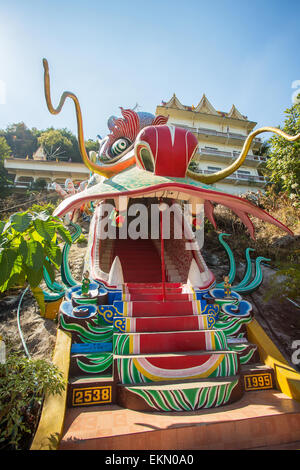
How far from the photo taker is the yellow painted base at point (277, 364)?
2.97 metres

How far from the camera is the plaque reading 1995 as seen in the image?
2699 mm

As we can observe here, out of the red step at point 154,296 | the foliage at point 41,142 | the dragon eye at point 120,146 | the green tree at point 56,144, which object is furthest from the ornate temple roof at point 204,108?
the red step at point 154,296

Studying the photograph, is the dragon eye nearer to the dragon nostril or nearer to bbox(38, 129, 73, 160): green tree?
the dragon nostril

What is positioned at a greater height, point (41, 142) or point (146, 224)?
point (41, 142)

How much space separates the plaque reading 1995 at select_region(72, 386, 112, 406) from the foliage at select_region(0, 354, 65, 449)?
215mm

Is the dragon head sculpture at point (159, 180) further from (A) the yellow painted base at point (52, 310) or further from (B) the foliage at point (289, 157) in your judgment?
(B) the foliage at point (289, 157)

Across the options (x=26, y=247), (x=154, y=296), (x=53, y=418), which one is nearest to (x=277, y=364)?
(x=154, y=296)

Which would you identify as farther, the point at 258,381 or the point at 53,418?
the point at 258,381

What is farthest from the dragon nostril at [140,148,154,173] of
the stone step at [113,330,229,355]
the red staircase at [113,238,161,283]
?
the red staircase at [113,238,161,283]

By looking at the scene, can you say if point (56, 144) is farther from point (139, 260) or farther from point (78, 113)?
point (78, 113)

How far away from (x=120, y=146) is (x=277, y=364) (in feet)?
15.4

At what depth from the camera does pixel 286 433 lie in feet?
8.11

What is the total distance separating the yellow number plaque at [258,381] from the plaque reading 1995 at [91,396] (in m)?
1.67

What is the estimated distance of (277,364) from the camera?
10.8 ft
